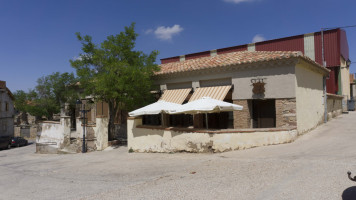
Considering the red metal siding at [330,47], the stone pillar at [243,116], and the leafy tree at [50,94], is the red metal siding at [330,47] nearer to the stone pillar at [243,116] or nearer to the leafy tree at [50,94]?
the stone pillar at [243,116]

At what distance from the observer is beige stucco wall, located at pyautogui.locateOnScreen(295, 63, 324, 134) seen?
11.4 m

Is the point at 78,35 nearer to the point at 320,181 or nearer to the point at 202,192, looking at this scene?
the point at 202,192

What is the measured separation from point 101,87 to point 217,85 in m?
6.81

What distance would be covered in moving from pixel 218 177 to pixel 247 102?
667 centimetres

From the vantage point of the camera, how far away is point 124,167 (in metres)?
9.33

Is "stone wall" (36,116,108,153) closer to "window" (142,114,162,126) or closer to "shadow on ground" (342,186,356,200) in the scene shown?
"window" (142,114,162,126)

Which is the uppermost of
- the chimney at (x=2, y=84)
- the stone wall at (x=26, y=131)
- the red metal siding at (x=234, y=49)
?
the red metal siding at (x=234, y=49)

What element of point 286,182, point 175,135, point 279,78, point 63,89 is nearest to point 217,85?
point 279,78

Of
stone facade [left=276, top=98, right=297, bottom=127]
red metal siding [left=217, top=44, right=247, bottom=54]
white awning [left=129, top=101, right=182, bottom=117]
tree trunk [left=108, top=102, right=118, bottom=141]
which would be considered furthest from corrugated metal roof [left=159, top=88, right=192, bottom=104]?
red metal siding [left=217, top=44, right=247, bottom=54]

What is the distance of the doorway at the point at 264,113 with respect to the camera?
12554 mm

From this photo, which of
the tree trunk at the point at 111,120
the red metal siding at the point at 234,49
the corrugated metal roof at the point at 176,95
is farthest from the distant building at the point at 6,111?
the red metal siding at the point at 234,49

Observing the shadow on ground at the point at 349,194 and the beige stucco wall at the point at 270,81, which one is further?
the beige stucco wall at the point at 270,81

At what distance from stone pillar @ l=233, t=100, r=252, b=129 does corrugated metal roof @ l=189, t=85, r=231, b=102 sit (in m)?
0.93

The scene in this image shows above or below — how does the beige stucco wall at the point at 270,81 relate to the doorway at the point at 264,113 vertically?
above
